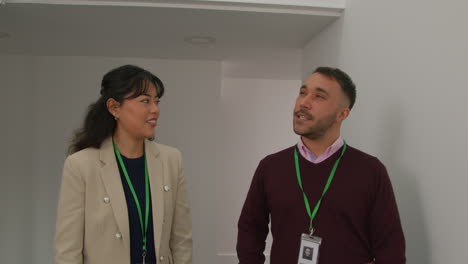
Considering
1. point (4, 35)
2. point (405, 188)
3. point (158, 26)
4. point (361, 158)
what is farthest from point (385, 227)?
point (4, 35)

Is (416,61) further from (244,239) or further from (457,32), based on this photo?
(244,239)

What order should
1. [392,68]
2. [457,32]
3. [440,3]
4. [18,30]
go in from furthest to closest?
1. [18,30]
2. [392,68]
3. [440,3]
4. [457,32]

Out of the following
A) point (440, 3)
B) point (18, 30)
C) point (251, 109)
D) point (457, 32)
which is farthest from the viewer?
point (251, 109)

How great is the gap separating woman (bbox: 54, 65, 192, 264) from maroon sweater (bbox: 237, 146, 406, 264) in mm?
444

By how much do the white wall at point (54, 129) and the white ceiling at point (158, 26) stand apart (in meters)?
0.47

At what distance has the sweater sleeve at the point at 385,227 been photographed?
6.14 feet

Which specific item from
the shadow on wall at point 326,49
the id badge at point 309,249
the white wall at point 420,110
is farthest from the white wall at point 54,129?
the id badge at point 309,249

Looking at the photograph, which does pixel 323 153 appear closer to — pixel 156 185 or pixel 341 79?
pixel 341 79

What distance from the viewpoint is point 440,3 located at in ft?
6.45

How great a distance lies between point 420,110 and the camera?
2119mm

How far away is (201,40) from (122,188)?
2.35m

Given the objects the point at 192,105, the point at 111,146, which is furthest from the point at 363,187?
the point at 192,105

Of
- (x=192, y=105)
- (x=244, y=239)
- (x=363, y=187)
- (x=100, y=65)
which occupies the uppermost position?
(x=100, y=65)

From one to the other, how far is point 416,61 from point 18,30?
3232 mm
